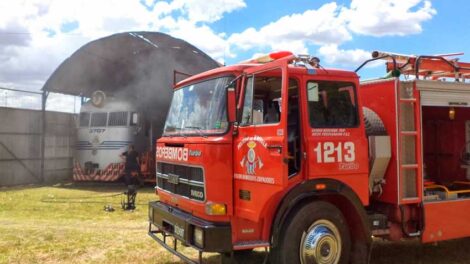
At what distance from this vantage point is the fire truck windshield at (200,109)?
5.43 metres

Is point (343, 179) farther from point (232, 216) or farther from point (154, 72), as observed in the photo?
point (154, 72)

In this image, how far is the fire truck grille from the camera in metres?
5.44

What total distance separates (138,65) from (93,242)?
44.5 ft

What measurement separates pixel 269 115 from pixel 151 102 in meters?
14.6

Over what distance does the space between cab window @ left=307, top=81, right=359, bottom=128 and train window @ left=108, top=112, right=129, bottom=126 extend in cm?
1380

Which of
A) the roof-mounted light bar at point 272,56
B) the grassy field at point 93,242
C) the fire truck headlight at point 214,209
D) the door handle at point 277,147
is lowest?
the grassy field at point 93,242

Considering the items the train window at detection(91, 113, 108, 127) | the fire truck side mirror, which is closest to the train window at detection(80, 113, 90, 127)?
the train window at detection(91, 113, 108, 127)

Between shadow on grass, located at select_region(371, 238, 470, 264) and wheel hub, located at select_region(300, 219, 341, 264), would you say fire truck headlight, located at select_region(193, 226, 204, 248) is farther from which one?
shadow on grass, located at select_region(371, 238, 470, 264)

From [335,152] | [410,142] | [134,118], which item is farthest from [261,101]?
[134,118]

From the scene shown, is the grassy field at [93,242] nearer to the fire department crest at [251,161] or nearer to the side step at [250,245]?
the side step at [250,245]

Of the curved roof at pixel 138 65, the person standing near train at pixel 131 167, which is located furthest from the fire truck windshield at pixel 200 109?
the curved roof at pixel 138 65

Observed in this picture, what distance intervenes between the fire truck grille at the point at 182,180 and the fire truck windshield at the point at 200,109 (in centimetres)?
43

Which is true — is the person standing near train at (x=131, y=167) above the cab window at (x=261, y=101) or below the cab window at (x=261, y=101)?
below

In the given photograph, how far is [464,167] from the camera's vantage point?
7.87 metres
